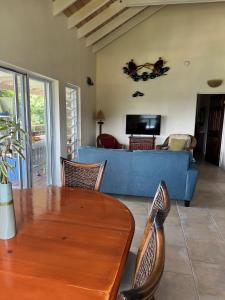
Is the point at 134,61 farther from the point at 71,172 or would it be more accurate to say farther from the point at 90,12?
the point at 71,172

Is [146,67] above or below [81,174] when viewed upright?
above

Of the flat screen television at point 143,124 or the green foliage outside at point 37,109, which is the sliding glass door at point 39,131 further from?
the flat screen television at point 143,124

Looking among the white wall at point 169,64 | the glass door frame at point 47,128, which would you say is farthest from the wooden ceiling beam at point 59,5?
the white wall at point 169,64

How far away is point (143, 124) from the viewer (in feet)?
21.8

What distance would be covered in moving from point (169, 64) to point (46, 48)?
375cm

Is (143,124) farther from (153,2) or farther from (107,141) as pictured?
(153,2)

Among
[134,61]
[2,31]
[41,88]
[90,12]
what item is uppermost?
[90,12]

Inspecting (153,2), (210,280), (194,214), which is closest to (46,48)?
(153,2)

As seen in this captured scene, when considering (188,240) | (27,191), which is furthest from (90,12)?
(188,240)

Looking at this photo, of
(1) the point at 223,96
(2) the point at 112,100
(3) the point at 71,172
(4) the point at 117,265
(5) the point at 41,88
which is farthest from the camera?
(2) the point at 112,100

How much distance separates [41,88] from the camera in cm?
418

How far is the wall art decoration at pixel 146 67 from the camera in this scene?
6430 millimetres

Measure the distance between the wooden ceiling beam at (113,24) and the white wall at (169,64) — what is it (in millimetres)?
866

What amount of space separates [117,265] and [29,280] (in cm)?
36
